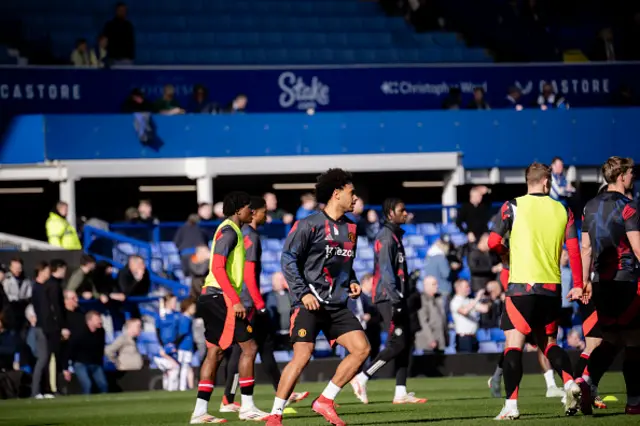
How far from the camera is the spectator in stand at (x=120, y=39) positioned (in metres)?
27.3

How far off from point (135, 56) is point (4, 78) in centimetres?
385

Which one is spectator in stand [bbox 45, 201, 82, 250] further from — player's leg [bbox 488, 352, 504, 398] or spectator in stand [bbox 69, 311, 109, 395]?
player's leg [bbox 488, 352, 504, 398]

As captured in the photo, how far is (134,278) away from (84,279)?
33.3 inches

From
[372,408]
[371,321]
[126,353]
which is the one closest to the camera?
[372,408]

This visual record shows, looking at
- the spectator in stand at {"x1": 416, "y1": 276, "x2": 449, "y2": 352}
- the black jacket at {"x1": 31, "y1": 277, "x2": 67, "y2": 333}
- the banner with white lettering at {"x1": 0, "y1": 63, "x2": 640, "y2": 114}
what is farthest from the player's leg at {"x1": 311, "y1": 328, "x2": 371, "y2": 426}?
the banner with white lettering at {"x1": 0, "y1": 63, "x2": 640, "y2": 114}

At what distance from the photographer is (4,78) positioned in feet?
85.1

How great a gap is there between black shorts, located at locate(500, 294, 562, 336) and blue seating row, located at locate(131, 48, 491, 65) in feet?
61.3

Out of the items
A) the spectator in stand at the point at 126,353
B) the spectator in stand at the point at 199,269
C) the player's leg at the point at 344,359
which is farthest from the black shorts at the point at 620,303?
the spectator in stand at the point at 199,269

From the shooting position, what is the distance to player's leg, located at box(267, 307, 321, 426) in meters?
10.8

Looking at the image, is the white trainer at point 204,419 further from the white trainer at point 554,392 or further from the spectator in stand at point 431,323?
the spectator in stand at point 431,323

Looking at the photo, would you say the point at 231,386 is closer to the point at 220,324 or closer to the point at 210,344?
the point at 210,344

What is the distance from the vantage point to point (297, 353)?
11.0 meters

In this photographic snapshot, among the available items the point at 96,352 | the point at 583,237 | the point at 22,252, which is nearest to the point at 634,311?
the point at 583,237

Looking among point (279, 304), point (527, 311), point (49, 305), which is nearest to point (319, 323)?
point (527, 311)
